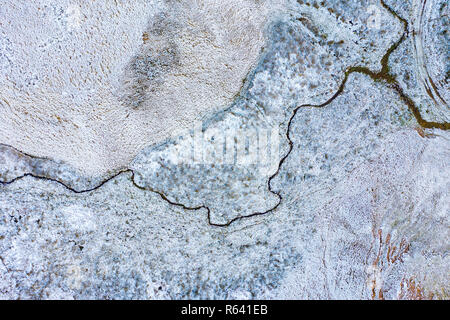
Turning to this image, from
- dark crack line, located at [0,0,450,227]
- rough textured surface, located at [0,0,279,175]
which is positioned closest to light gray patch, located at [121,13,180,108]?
rough textured surface, located at [0,0,279,175]

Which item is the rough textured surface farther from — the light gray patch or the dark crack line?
the dark crack line

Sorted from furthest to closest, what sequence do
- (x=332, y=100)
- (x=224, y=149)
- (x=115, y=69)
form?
(x=332, y=100), (x=224, y=149), (x=115, y=69)

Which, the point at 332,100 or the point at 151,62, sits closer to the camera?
the point at 151,62

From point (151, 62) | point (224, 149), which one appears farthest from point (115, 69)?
point (224, 149)

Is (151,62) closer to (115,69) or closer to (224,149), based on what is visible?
(115,69)

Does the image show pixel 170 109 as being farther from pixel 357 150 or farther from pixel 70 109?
pixel 357 150

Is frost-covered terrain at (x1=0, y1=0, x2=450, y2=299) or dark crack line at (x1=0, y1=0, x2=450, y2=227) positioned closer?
frost-covered terrain at (x1=0, y1=0, x2=450, y2=299)

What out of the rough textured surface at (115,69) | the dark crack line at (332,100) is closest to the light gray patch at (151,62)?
the rough textured surface at (115,69)

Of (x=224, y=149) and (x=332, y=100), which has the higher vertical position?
(x=332, y=100)
